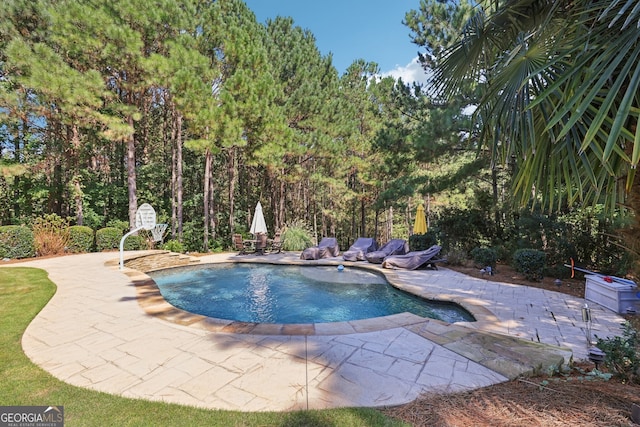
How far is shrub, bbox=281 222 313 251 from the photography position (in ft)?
44.0

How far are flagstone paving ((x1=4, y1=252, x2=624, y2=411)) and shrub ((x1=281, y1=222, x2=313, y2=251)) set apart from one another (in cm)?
836

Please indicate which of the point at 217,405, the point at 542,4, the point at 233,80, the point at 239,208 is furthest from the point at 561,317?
the point at 239,208

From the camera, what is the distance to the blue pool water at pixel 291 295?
5.29 m

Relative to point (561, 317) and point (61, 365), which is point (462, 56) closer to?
point (561, 317)

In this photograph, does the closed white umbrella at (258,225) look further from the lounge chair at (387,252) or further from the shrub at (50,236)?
the shrub at (50,236)

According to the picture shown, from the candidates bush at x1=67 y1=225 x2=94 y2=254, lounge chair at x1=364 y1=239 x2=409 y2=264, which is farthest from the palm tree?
bush at x1=67 y1=225 x2=94 y2=254

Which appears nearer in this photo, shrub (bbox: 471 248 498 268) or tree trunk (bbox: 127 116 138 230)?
shrub (bbox: 471 248 498 268)

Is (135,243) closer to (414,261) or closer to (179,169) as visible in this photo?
(179,169)

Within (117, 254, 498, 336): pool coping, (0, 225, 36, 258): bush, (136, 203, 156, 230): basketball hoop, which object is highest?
(136, 203, 156, 230): basketball hoop

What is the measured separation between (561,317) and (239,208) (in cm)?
1694

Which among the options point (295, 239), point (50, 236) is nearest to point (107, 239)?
point (50, 236)

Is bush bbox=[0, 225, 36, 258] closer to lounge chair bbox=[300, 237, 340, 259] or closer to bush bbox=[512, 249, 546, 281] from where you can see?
lounge chair bbox=[300, 237, 340, 259]

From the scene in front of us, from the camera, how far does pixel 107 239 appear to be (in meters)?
11.2

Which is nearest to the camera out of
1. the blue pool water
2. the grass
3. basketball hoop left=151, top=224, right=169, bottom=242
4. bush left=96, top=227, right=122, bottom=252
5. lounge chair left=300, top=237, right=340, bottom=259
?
the grass
